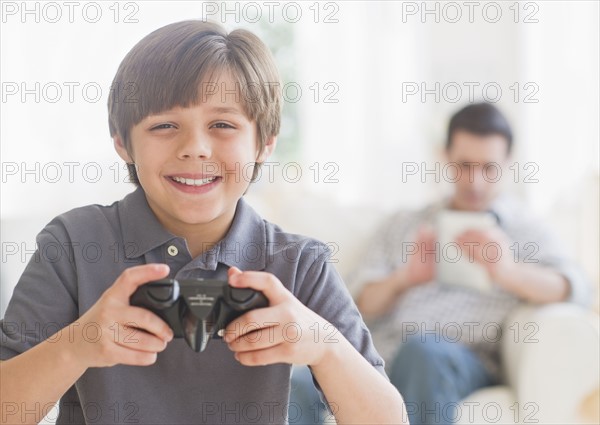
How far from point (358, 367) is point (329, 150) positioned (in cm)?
236

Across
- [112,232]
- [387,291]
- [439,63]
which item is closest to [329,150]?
[439,63]

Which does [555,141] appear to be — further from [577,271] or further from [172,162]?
[172,162]

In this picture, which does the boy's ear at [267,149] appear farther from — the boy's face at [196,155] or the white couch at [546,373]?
the white couch at [546,373]

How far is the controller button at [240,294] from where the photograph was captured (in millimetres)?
839

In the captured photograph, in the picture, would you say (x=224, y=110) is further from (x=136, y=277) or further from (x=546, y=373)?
(x=546, y=373)

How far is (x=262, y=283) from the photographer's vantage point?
33.4 inches

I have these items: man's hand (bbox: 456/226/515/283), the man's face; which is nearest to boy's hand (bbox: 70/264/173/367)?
man's hand (bbox: 456/226/515/283)

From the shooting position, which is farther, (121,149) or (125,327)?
(121,149)

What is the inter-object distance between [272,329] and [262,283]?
0.06m

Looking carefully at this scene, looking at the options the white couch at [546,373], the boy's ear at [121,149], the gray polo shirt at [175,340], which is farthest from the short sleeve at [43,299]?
the white couch at [546,373]

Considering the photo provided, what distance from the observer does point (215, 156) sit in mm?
1020

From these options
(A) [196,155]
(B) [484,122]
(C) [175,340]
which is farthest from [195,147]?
(B) [484,122]

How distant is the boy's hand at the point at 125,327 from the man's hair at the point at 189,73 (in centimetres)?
26

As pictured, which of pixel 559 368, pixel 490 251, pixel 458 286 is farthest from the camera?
pixel 458 286
